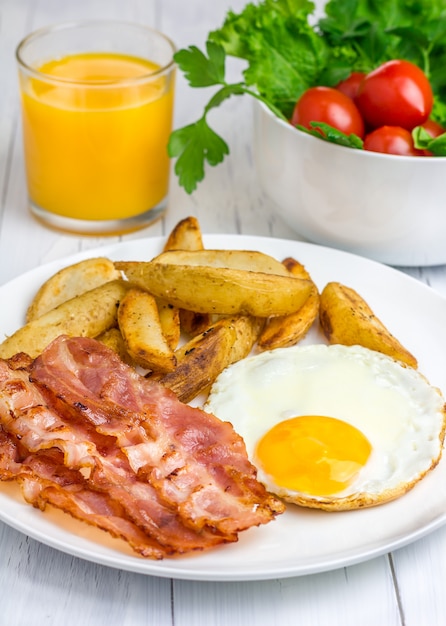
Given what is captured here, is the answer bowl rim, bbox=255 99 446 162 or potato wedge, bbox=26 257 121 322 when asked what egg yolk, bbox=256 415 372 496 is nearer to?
potato wedge, bbox=26 257 121 322

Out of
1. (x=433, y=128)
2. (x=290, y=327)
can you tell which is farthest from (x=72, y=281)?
(x=433, y=128)

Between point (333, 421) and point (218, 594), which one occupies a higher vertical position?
point (333, 421)

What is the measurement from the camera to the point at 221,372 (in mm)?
2791


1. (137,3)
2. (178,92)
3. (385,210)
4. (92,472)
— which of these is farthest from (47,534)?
(137,3)

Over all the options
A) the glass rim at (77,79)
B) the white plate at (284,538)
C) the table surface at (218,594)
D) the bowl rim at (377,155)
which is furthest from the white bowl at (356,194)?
the table surface at (218,594)

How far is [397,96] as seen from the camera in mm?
3537

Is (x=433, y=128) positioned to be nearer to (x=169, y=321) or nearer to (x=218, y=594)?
(x=169, y=321)

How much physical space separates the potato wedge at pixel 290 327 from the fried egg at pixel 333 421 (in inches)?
2.7

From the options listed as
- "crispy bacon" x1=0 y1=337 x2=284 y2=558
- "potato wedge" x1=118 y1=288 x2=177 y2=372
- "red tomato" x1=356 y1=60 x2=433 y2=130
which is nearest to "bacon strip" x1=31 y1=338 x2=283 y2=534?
"crispy bacon" x1=0 y1=337 x2=284 y2=558

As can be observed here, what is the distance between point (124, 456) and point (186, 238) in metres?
1.13

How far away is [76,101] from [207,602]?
210cm

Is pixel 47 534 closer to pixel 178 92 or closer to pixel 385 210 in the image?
pixel 385 210

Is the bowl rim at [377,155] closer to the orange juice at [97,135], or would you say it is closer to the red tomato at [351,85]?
the red tomato at [351,85]

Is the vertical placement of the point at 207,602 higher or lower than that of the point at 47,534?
lower
